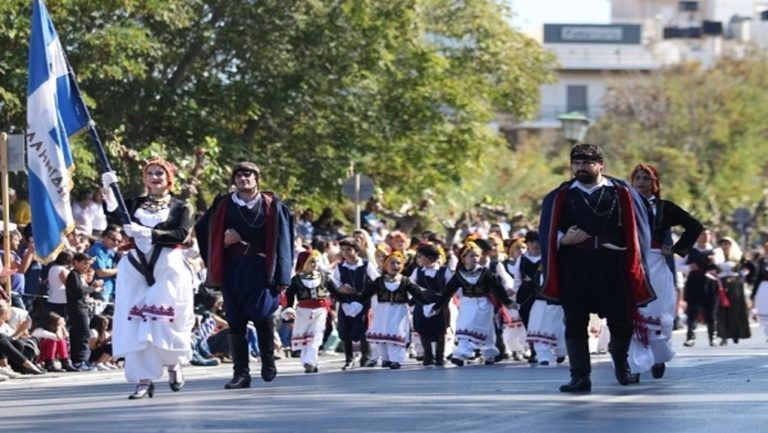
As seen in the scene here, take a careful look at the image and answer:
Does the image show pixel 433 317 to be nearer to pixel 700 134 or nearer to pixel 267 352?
pixel 267 352

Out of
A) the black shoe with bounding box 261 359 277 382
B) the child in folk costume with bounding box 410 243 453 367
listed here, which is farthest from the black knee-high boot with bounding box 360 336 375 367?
the black shoe with bounding box 261 359 277 382

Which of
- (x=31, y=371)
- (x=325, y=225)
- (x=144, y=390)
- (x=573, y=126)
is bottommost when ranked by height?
(x=144, y=390)

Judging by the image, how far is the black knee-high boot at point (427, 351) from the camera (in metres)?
23.0

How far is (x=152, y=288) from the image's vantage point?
1598cm

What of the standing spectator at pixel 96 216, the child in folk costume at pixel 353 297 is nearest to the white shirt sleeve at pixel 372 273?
the child in folk costume at pixel 353 297

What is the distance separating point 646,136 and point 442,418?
62761 mm

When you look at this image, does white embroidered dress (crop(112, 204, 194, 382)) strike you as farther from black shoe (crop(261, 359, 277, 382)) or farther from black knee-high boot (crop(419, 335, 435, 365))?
black knee-high boot (crop(419, 335, 435, 365))

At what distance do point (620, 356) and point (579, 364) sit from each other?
0.65 m

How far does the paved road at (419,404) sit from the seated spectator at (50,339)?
2.14m

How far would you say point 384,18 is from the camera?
38.6m

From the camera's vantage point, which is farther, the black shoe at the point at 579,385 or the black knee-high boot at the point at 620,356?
the black knee-high boot at the point at 620,356

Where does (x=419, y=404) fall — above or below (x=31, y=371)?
below

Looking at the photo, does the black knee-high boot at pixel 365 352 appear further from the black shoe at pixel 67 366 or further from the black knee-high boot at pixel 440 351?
the black shoe at pixel 67 366

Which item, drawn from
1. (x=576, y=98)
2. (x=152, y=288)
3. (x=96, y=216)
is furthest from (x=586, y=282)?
(x=576, y=98)
